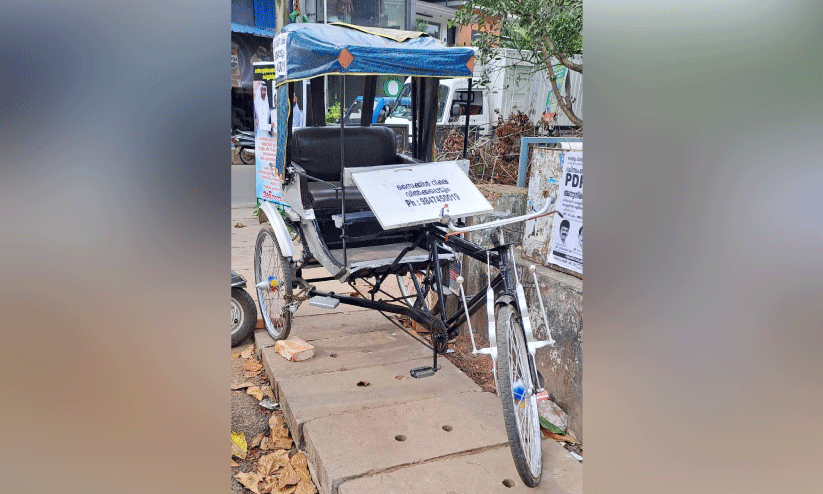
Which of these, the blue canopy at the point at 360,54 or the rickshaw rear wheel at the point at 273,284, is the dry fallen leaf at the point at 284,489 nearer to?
the rickshaw rear wheel at the point at 273,284

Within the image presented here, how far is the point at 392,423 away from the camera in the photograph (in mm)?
3482

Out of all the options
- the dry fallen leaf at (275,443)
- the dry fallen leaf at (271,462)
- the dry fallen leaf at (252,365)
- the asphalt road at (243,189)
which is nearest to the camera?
the dry fallen leaf at (271,462)

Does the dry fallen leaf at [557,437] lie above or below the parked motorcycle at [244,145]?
below

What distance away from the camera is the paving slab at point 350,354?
4316 millimetres

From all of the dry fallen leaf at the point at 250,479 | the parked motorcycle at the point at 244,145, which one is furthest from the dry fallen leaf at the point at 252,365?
the parked motorcycle at the point at 244,145

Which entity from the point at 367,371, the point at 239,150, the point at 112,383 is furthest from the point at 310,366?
the point at 239,150

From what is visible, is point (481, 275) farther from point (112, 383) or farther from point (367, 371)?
point (112, 383)

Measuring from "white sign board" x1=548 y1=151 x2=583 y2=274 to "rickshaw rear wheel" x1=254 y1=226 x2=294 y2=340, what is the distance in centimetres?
197

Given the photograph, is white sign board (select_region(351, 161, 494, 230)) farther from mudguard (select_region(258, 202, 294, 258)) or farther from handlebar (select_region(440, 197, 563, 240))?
mudguard (select_region(258, 202, 294, 258))

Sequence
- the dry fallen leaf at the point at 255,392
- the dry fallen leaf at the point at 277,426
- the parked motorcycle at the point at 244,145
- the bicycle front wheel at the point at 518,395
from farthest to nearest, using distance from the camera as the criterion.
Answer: the parked motorcycle at the point at 244,145 → the dry fallen leaf at the point at 255,392 → the dry fallen leaf at the point at 277,426 → the bicycle front wheel at the point at 518,395

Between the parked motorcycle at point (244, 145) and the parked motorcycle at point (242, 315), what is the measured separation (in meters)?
12.1

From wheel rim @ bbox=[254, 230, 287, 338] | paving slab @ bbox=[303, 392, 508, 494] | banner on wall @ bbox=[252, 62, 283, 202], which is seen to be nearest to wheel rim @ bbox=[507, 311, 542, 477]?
paving slab @ bbox=[303, 392, 508, 494]

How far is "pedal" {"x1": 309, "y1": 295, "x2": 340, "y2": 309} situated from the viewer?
435 centimetres

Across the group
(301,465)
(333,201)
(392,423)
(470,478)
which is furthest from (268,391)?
(470,478)
